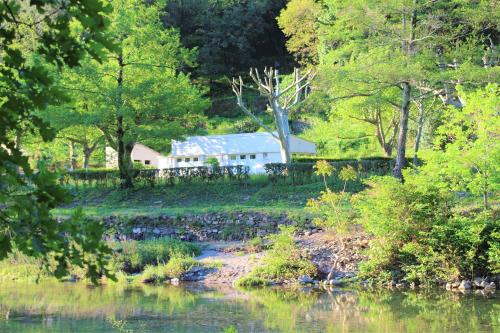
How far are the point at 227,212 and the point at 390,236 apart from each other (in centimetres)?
796

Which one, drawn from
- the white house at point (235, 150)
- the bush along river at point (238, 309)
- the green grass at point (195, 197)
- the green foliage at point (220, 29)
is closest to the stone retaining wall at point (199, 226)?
the green grass at point (195, 197)

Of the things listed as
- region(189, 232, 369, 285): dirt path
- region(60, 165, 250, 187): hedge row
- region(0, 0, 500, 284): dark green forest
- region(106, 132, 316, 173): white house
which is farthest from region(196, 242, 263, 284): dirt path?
region(106, 132, 316, 173): white house

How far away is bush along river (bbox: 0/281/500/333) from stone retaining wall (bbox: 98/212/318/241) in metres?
5.20

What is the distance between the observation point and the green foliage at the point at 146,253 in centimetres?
1992

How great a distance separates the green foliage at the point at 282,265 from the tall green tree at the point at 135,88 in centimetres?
1270

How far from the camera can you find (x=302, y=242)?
20.4m

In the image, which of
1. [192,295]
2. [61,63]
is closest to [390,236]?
[192,295]

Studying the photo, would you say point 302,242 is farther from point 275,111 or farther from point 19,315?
point 275,111

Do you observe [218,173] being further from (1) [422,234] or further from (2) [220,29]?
(2) [220,29]

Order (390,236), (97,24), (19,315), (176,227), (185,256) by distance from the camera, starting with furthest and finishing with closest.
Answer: (176,227) → (185,256) → (390,236) → (19,315) → (97,24)

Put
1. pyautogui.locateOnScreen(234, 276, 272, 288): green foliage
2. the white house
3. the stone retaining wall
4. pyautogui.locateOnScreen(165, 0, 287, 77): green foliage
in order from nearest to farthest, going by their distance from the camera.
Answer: pyautogui.locateOnScreen(234, 276, 272, 288): green foliage
the stone retaining wall
the white house
pyautogui.locateOnScreen(165, 0, 287, 77): green foliage

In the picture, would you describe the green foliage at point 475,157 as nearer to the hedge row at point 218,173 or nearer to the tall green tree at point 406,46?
the tall green tree at point 406,46

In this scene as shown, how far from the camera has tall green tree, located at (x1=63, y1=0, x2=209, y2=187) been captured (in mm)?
29297

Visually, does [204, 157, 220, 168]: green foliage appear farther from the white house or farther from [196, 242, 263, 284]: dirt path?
[196, 242, 263, 284]: dirt path
